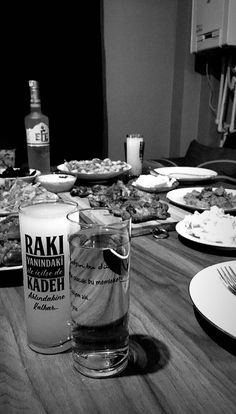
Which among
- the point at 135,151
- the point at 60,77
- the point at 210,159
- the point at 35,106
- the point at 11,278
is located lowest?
the point at 210,159

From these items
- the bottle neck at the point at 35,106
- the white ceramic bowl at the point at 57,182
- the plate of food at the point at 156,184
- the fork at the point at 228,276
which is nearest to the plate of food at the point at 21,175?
the white ceramic bowl at the point at 57,182

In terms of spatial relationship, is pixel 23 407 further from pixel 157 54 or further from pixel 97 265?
pixel 157 54

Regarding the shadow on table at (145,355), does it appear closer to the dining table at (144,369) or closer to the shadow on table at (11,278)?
the dining table at (144,369)

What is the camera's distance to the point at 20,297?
0.68 meters

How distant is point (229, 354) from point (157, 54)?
14.0 feet

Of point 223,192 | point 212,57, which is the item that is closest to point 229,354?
point 223,192

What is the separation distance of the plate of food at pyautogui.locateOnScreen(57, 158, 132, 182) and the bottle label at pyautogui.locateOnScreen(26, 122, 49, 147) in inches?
6.9

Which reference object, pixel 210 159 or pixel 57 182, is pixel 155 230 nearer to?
pixel 57 182

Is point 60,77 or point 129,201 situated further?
point 60,77

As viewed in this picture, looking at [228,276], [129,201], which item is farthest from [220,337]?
[129,201]

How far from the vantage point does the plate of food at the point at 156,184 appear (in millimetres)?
1561

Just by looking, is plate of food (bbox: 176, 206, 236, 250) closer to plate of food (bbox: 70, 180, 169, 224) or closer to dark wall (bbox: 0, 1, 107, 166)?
plate of food (bbox: 70, 180, 169, 224)

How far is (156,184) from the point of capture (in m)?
1.55

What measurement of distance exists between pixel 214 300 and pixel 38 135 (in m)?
1.25
